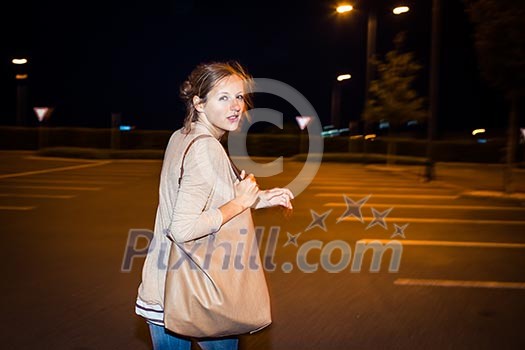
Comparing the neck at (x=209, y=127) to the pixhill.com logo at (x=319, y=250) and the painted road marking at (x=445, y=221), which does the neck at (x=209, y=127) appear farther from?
the painted road marking at (x=445, y=221)

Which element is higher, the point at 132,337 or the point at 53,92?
the point at 53,92

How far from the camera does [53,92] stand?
52500 millimetres

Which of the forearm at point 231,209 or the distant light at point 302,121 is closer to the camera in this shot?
the forearm at point 231,209

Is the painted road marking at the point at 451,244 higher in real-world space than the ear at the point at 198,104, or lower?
lower

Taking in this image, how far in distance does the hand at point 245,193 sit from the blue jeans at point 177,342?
52 cm

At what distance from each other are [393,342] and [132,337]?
1863 millimetres

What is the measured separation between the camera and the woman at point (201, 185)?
7.55 ft

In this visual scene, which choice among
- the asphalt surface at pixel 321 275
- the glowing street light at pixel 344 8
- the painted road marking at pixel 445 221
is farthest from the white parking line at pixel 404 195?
the glowing street light at pixel 344 8

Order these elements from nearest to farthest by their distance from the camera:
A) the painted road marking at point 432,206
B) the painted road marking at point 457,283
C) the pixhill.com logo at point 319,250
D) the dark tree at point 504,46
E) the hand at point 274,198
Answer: the hand at point 274,198, the painted road marking at point 457,283, the pixhill.com logo at point 319,250, the painted road marking at point 432,206, the dark tree at point 504,46

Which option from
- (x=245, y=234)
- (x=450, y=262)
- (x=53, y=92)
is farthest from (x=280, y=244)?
(x=53, y=92)

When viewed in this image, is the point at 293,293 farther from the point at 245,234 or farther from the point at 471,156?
the point at 471,156

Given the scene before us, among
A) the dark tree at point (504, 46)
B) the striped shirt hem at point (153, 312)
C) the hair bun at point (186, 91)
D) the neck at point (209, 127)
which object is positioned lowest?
the striped shirt hem at point (153, 312)

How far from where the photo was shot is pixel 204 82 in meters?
2.49

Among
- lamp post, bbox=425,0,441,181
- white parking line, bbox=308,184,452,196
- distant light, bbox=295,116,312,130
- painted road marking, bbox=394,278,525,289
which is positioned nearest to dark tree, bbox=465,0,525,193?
white parking line, bbox=308,184,452,196
